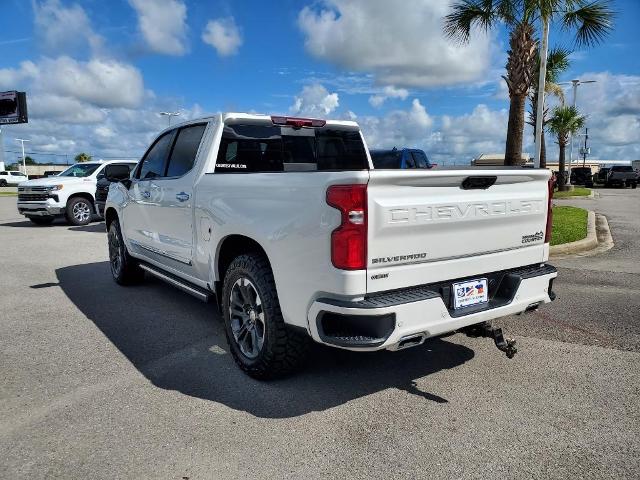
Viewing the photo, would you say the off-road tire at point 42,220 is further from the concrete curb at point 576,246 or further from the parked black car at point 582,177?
the parked black car at point 582,177

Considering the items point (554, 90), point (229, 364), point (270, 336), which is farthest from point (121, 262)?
point (554, 90)

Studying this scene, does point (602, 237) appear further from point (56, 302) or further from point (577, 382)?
point (56, 302)

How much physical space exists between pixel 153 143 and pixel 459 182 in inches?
148

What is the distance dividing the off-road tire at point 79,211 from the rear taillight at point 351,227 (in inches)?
518

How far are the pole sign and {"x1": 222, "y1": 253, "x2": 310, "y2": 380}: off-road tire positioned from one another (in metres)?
45.9

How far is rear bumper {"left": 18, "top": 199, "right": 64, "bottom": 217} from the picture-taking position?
1360 cm

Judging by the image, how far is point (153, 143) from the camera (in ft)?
18.6

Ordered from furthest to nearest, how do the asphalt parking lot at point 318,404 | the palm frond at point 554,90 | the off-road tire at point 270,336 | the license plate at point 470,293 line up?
the palm frond at point 554,90 → the off-road tire at point 270,336 → the license plate at point 470,293 → the asphalt parking lot at point 318,404

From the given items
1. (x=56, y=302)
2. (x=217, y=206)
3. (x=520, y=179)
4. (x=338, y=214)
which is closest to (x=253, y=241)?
(x=217, y=206)

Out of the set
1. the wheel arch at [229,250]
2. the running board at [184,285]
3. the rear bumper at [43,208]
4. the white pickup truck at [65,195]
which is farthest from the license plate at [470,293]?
the rear bumper at [43,208]

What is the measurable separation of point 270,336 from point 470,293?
1.35 metres

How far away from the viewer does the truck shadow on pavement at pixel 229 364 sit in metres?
3.41

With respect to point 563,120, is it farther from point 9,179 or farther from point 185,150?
point 9,179

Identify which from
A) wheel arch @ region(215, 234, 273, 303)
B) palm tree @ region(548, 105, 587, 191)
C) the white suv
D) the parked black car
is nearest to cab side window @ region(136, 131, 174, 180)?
wheel arch @ region(215, 234, 273, 303)
